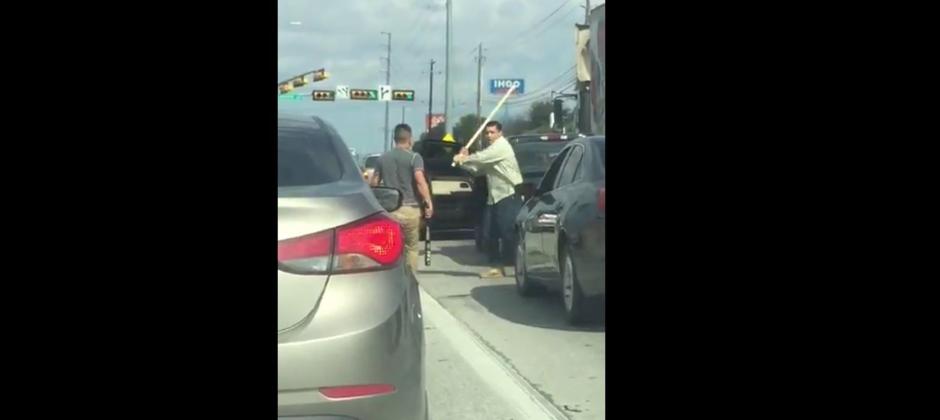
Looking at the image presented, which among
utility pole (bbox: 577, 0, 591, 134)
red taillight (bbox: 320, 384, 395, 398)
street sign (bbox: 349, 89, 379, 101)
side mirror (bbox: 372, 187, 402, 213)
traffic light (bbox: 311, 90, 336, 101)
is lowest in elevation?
red taillight (bbox: 320, 384, 395, 398)

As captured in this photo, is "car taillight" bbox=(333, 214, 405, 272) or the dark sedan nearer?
"car taillight" bbox=(333, 214, 405, 272)

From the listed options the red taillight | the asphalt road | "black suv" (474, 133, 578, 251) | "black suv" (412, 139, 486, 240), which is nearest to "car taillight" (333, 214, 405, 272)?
the red taillight

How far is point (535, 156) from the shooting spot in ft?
30.9

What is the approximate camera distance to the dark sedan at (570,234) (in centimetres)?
490

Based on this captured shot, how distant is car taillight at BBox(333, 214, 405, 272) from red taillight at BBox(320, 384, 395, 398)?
342mm

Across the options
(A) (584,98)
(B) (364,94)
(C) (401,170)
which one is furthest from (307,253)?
(C) (401,170)

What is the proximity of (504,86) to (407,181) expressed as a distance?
10.9ft

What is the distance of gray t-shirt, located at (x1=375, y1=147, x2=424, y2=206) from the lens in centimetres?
578

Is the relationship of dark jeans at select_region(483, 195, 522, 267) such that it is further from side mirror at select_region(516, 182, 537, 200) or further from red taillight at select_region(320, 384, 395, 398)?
red taillight at select_region(320, 384, 395, 398)
